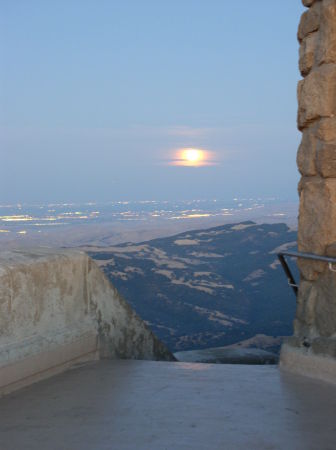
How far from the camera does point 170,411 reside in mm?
3164

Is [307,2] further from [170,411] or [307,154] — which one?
[170,411]

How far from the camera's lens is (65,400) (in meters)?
3.39

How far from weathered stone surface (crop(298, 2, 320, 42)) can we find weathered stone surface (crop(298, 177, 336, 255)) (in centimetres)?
103

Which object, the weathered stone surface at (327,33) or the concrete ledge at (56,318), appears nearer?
the concrete ledge at (56,318)

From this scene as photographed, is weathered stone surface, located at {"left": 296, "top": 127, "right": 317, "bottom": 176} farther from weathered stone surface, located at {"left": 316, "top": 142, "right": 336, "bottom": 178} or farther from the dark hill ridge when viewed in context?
the dark hill ridge

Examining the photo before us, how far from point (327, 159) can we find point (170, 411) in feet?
6.35

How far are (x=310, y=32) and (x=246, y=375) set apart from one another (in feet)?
7.85

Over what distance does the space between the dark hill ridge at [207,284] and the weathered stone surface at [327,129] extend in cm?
676

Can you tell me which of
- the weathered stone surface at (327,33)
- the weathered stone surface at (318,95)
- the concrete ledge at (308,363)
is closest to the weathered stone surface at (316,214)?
the weathered stone surface at (318,95)

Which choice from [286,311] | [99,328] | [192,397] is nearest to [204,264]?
[286,311]

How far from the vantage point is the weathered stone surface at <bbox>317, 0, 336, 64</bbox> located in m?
3.99

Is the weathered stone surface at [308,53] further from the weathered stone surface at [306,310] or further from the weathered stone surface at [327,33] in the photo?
the weathered stone surface at [306,310]

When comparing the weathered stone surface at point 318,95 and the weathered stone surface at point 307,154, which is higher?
the weathered stone surface at point 318,95

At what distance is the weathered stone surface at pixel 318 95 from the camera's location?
4.02 m
